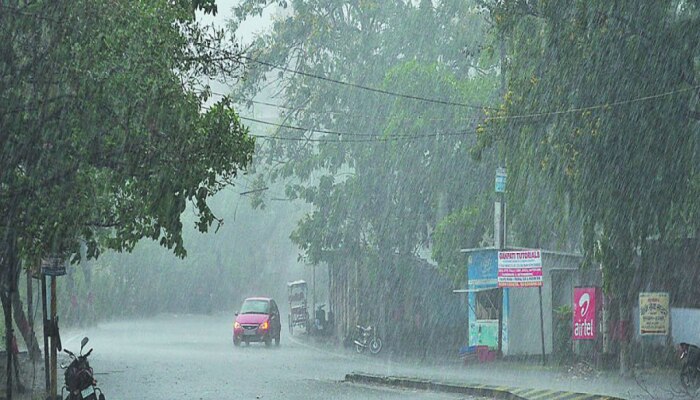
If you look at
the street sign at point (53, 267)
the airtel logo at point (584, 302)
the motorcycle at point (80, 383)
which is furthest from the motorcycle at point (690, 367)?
the street sign at point (53, 267)

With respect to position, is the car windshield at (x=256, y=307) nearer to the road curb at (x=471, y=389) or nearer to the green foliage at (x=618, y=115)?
the road curb at (x=471, y=389)

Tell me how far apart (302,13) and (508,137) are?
20.6 m

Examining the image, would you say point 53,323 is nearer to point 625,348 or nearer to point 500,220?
point 625,348

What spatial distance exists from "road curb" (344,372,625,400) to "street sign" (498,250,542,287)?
5.48m

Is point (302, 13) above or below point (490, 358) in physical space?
above

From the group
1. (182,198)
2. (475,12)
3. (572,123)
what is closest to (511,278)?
(572,123)

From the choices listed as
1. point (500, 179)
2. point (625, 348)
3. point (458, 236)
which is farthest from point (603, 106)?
point (458, 236)

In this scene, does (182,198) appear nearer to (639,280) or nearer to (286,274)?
(639,280)

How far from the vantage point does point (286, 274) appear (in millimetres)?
93688

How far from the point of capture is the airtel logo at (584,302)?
2698cm

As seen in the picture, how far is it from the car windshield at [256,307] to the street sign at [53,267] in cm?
2248

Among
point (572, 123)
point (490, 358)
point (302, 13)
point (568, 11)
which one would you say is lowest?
point (490, 358)

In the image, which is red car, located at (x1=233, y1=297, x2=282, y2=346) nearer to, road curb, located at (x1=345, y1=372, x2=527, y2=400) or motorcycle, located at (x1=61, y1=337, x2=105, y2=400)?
road curb, located at (x1=345, y1=372, x2=527, y2=400)

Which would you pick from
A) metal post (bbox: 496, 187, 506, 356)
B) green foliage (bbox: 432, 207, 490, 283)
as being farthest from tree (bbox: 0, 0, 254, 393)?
green foliage (bbox: 432, 207, 490, 283)
